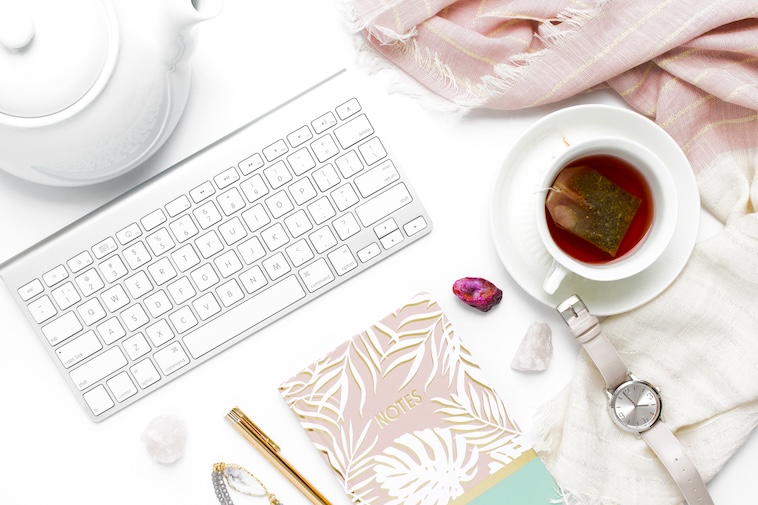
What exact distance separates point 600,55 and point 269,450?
1.72 feet

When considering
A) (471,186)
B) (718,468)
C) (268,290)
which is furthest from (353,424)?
(718,468)

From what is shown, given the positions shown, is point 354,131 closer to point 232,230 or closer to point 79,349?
point 232,230

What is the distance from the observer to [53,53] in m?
0.49

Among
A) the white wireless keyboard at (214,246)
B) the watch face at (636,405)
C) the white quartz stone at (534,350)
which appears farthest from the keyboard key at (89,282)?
the watch face at (636,405)

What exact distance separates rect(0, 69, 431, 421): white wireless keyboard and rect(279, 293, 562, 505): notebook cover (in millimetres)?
82

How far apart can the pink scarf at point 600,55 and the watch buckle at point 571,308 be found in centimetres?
19

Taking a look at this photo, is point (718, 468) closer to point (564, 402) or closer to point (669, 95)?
point (564, 402)

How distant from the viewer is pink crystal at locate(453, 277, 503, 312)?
2.26ft

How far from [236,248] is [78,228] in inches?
6.2

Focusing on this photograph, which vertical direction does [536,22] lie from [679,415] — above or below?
above

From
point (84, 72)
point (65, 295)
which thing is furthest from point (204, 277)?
point (84, 72)

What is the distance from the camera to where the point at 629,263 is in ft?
2.09

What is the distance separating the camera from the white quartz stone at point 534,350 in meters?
0.70

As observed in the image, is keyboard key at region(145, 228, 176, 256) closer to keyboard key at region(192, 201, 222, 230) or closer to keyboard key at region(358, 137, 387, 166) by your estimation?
keyboard key at region(192, 201, 222, 230)
